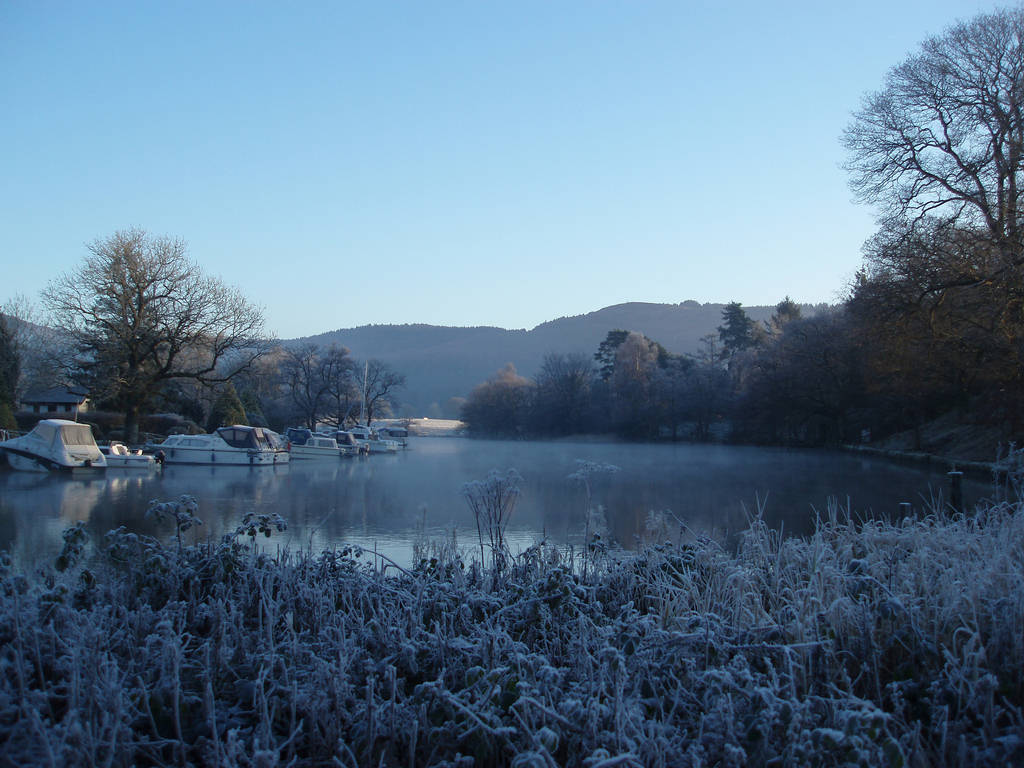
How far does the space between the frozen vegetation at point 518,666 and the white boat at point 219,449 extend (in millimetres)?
22543

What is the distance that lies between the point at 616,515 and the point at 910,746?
9.84m

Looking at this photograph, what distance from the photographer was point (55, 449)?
21.4 m

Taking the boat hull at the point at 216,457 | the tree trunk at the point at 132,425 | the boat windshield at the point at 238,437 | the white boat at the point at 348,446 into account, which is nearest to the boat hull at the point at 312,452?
the white boat at the point at 348,446

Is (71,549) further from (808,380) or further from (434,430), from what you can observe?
(434,430)

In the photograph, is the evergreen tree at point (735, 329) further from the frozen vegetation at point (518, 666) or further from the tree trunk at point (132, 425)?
the frozen vegetation at point (518, 666)

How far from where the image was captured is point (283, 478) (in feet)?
72.4

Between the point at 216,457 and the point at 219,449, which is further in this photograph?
the point at 219,449

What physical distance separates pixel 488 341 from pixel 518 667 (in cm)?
15557

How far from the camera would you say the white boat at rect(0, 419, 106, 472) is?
21.3 metres

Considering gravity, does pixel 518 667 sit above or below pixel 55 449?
below

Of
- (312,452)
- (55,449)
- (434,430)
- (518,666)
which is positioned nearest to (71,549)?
(518,666)

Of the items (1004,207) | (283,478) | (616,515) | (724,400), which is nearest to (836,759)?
(616,515)

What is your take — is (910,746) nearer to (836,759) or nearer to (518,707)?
(836,759)

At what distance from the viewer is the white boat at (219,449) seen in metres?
26.4
